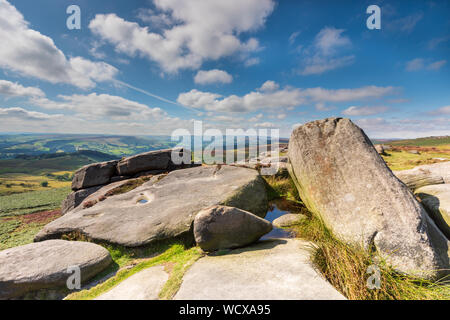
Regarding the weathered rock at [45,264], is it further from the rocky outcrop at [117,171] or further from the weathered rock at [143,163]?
the weathered rock at [143,163]

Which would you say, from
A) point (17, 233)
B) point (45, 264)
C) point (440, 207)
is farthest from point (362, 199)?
point (17, 233)

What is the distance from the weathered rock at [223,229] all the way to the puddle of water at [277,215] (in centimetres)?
132

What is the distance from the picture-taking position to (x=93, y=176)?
19.7m

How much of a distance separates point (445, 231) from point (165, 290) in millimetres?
9843

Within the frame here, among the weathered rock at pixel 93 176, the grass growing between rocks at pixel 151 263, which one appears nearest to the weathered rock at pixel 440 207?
the grass growing between rocks at pixel 151 263

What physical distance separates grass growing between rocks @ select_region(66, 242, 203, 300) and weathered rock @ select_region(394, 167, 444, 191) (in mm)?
13437

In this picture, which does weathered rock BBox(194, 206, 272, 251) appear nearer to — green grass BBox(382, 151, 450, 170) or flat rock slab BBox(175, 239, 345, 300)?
flat rock slab BBox(175, 239, 345, 300)

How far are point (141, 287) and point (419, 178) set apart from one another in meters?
15.9

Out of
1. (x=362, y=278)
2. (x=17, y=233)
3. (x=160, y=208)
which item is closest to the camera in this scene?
(x=362, y=278)

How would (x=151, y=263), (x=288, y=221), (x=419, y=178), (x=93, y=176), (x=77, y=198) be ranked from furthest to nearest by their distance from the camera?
(x=93, y=176) < (x=77, y=198) < (x=419, y=178) < (x=288, y=221) < (x=151, y=263)

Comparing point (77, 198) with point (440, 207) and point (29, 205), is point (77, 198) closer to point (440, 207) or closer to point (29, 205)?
point (29, 205)

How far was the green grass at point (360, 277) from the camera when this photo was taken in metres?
4.41

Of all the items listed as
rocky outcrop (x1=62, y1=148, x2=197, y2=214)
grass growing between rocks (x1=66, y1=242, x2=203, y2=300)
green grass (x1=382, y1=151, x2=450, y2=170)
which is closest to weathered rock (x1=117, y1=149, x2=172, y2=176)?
rocky outcrop (x1=62, y1=148, x2=197, y2=214)
